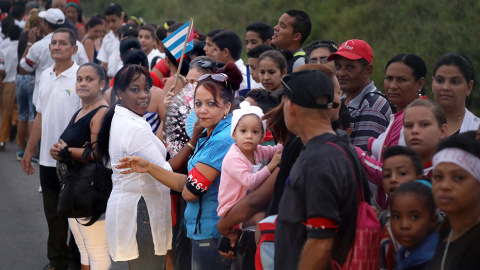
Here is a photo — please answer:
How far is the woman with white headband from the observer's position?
118 inches

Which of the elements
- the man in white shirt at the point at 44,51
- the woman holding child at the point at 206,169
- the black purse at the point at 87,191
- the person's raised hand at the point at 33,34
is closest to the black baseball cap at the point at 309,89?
the woman holding child at the point at 206,169

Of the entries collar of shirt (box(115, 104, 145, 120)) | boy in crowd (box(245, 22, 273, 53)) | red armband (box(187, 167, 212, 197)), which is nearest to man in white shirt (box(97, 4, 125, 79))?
boy in crowd (box(245, 22, 273, 53))

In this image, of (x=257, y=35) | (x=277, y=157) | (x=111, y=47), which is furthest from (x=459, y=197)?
(x=111, y=47)

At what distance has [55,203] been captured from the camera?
23.0 ft

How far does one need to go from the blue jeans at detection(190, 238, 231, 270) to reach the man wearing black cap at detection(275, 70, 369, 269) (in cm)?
125

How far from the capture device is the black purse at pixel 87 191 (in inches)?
225

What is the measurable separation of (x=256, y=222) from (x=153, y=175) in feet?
3.33

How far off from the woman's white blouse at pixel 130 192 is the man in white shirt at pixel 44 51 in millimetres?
5044

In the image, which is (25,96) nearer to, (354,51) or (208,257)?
(354,51)

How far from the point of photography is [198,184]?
4.52m

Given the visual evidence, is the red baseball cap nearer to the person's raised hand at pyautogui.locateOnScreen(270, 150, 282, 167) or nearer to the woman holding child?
the woman holding child

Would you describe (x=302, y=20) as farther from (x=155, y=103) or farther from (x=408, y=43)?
(x=408, y=43)

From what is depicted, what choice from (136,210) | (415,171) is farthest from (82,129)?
(415,171)

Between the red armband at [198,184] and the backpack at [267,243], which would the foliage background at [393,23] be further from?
the backpack at [267,243]
